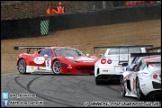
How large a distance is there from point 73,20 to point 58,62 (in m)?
13.1

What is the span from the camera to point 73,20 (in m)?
32.6

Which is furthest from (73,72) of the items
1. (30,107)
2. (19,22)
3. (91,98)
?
(19,22)

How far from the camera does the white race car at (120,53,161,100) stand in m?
10.5

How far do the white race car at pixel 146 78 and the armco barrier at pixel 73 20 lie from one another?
1967 centimetres

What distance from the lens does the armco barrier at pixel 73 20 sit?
103 ft

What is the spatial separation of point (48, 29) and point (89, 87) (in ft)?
60.2

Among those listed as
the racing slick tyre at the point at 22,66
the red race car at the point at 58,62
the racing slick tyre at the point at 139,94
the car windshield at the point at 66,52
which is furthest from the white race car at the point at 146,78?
the racing slick tyre at the point at 22,66

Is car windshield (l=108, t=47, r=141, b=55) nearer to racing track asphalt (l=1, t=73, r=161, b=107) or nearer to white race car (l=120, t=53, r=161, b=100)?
racing track asphalt (l=1, t=73, r=161, b=107)

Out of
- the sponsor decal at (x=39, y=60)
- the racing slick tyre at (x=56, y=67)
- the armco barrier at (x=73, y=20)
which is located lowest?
the racing slick tyre at (x=56, y=67)

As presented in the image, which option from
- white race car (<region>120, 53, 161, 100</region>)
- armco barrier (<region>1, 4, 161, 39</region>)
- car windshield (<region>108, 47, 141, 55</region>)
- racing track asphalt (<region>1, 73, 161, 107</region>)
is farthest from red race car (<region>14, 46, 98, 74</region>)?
armco barrier (<region>1, 4, 161, 39</region>)

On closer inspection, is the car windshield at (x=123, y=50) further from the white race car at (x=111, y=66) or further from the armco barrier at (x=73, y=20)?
the armco barrier at (x=73, y=20)

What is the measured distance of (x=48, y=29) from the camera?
32.8 metres

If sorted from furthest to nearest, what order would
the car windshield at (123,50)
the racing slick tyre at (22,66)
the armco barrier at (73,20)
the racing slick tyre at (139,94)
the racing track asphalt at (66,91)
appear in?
the armco barrier at (73,20) < the racing slick tyre at (22,66) < the car windshield at (123,50) < the racing track asphalt at (66,91) < the racing slick tyre at (139,94)

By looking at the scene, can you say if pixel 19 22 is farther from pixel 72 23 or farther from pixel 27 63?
pixel 27 63
